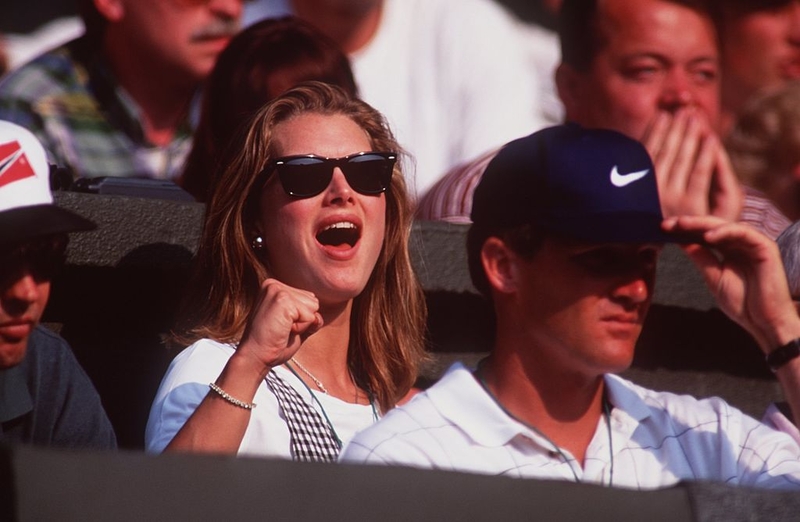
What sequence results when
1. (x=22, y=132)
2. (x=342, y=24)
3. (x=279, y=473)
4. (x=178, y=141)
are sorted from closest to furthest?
(x=279, y=473) → (x=22, y=132) → (x=178, y=141) → (x=342, y=24)

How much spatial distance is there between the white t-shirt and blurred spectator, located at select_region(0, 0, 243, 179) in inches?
59.1

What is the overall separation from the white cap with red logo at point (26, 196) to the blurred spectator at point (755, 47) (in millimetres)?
3160

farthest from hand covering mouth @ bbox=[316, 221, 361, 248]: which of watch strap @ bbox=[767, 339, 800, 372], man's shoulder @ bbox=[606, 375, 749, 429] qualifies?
watch strap @ bbox=[767, 339, 800, 372]

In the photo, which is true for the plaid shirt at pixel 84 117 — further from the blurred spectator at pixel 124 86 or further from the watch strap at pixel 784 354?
the watch strap at pixel 784 354

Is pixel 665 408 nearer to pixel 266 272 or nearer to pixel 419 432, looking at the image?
pixel 419 432

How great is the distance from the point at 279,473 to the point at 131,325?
1.49 m

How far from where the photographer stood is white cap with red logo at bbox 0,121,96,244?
A: 269 centimetres

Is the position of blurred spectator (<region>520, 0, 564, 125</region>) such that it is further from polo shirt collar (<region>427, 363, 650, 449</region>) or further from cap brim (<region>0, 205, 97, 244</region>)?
cap brim (<region>0, 205, 97, 244</region>)

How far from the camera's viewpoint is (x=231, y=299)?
3.03 metres

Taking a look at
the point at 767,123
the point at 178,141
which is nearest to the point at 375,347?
the point at 178,141

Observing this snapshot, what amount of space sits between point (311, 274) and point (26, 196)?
0.59m

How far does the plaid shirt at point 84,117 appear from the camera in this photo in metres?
4.25

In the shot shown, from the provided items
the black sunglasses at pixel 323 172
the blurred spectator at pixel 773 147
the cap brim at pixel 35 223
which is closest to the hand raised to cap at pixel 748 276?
the black sunglasses at pixel 323 172

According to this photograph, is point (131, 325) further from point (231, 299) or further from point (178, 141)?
point (178, 141)
